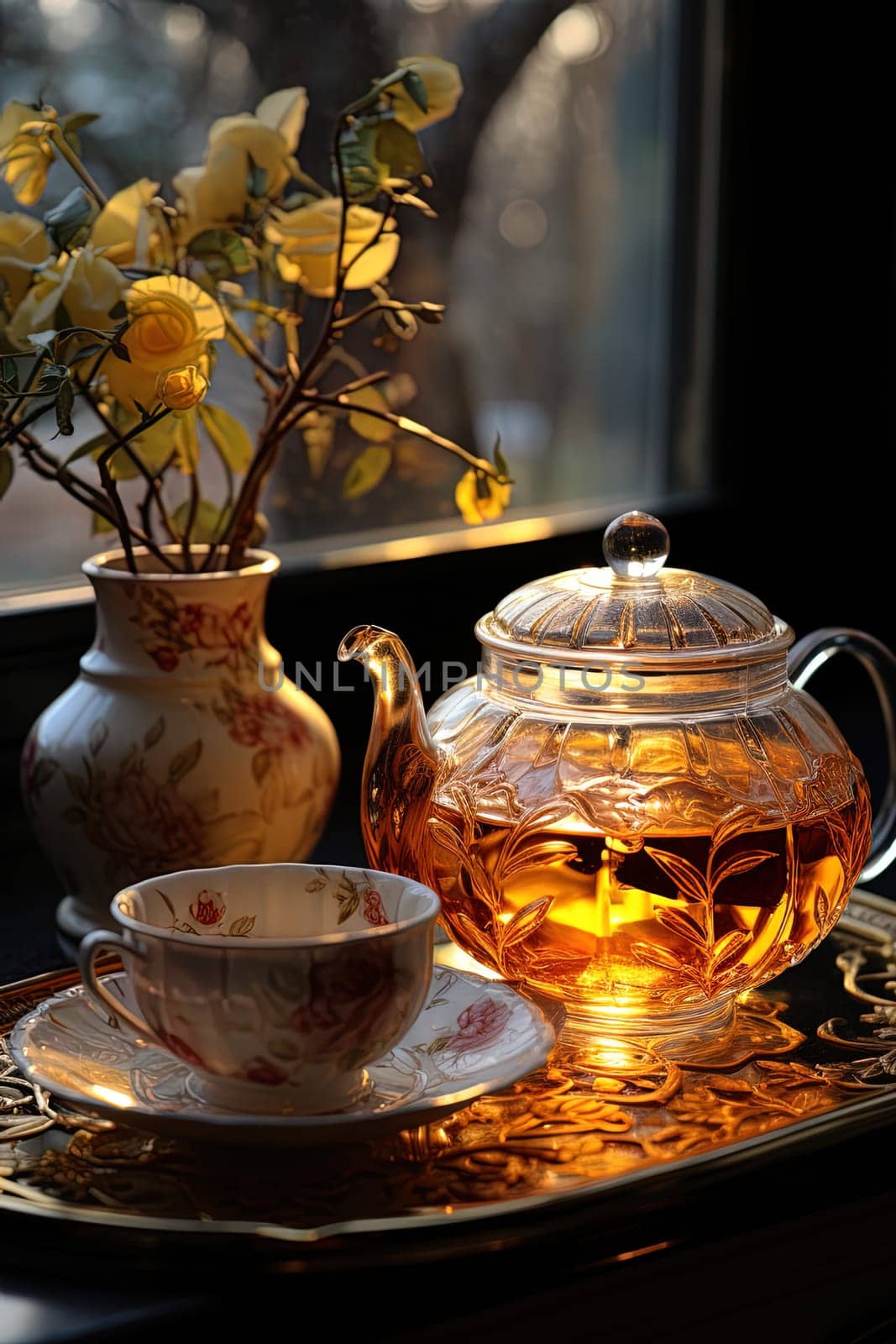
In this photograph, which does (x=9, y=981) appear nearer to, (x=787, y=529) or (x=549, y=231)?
(x=549, y=231)

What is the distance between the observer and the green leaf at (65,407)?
2.01ft

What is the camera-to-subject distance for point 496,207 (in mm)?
1180

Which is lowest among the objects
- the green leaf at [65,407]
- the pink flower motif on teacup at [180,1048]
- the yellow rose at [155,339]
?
the pink flower motif on teacup at [180,1048]

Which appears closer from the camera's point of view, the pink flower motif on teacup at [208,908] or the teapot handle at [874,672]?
the pink flower motif on teacup at [208,908]

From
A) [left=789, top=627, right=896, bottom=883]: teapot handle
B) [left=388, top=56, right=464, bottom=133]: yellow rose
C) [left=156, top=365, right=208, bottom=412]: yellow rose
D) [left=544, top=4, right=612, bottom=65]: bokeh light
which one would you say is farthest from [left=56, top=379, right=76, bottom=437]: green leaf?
[left=544, top=4, right=612, bottom=65]: bokeh light

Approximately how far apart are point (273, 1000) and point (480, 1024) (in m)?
0.11

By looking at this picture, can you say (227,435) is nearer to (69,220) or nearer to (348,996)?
(69,220)

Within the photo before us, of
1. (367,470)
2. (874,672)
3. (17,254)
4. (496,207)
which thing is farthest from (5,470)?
(496,207)

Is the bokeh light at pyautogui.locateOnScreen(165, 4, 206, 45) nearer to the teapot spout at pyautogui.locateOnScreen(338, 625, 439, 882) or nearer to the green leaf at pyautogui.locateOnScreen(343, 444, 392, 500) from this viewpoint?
the green leaf at pyautogui.locateOnScreen(343, 444, 392, 500)

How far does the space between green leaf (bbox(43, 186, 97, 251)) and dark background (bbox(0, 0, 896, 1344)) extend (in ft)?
0.97

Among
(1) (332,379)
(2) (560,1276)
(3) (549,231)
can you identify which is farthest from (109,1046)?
(3) (549,231)

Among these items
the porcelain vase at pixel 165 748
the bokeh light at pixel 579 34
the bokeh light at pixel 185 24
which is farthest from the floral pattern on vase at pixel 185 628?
the bokeh light at pixel 579 34

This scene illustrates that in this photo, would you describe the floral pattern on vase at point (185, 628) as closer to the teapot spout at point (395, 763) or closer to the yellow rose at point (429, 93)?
the teapot spout at point (395, 763)

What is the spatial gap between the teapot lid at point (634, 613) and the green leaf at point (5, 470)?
24 centimetres
